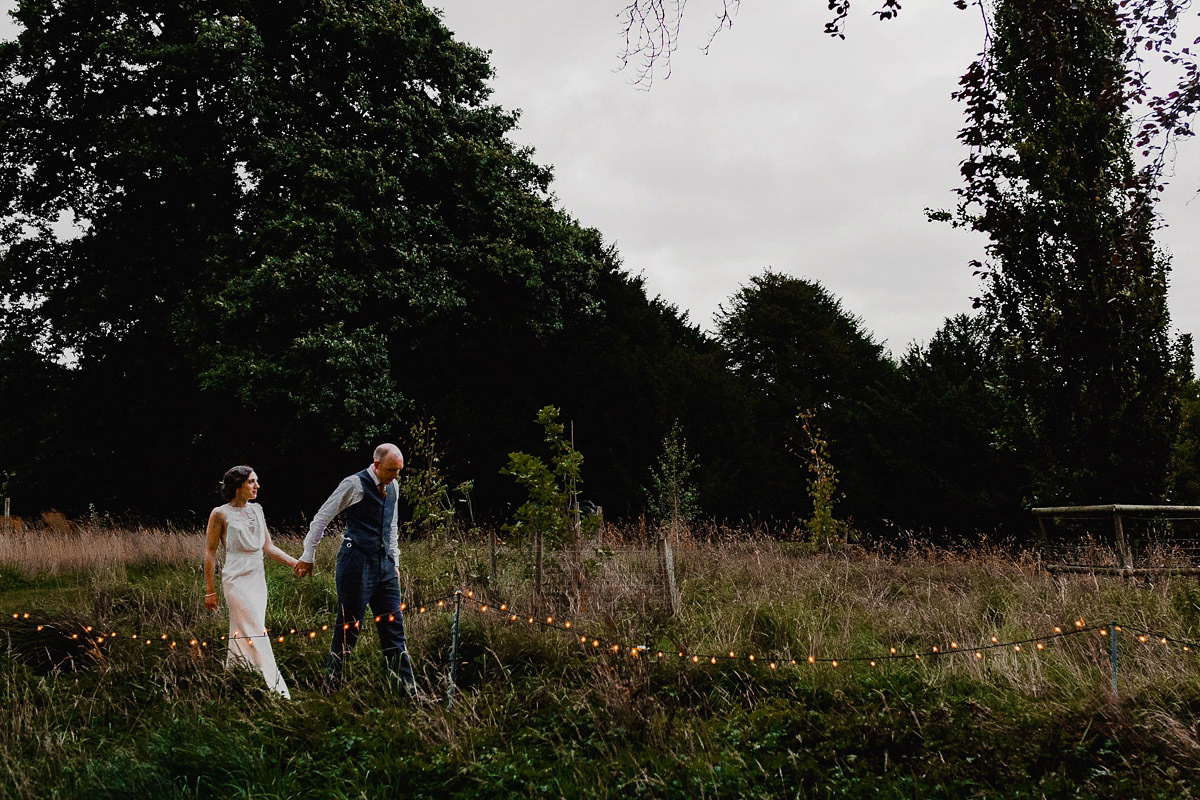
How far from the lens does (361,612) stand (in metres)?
5.72

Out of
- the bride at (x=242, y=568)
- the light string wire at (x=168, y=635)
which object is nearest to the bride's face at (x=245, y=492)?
the bride at (x=242, y=568)

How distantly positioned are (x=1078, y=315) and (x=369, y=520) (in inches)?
367

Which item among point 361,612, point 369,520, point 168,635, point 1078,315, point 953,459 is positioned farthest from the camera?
point 953,459

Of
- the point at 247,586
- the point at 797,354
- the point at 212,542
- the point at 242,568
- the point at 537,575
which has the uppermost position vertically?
the point at 797,354

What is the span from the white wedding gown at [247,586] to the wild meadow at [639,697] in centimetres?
26

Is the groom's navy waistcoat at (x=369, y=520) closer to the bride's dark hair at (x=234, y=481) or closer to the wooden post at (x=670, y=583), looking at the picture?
the bride's dark hair at (x=234, y=481)

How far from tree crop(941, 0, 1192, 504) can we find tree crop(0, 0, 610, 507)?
8.50 metres

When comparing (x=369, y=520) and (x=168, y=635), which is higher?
(x=369, y=520)

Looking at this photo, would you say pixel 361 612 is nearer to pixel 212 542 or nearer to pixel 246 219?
pixel 212 542

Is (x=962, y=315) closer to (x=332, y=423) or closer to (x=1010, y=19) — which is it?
(x=332, y=423)

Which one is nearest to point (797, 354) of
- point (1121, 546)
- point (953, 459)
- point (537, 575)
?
point (953, 459)

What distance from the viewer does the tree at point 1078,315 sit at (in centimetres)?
1043

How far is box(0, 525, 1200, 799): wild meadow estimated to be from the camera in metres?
4.15

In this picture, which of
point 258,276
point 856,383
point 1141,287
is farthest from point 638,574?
point 856,383
